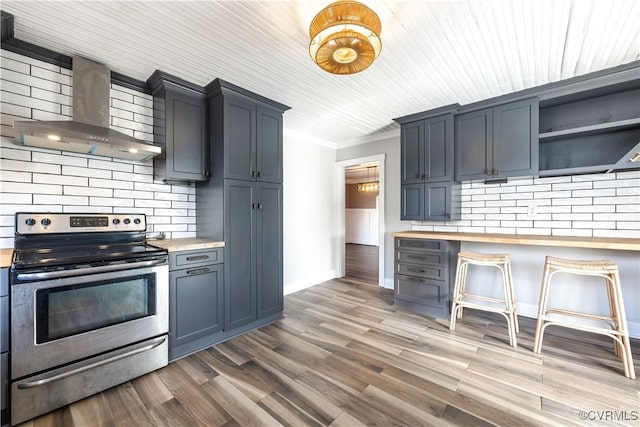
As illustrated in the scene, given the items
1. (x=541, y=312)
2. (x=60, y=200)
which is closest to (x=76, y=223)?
(x=60, y=200)

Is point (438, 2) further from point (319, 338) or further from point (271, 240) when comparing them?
point (319, 338)

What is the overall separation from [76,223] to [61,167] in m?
0.48

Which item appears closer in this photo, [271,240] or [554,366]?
[554,366]

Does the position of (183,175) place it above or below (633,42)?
below

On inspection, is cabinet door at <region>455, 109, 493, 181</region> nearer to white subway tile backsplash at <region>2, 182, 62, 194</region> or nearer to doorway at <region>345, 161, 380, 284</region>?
white subway tile backsplash at <region>2, 182, 62, 194</region>

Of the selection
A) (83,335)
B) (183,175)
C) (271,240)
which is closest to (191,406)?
(83,335)

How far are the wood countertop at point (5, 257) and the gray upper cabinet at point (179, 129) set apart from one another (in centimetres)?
108

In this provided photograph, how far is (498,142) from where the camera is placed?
2.85m

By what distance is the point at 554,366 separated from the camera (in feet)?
6.64

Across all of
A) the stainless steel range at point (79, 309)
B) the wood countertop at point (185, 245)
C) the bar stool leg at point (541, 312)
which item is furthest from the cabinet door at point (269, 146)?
the bar stool leg at point (541, 312)

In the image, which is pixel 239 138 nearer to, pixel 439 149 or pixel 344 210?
pixel 439 149

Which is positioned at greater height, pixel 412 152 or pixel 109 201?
pixel 412 152

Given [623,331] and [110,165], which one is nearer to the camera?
[623,331]

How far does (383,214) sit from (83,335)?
363 cm
